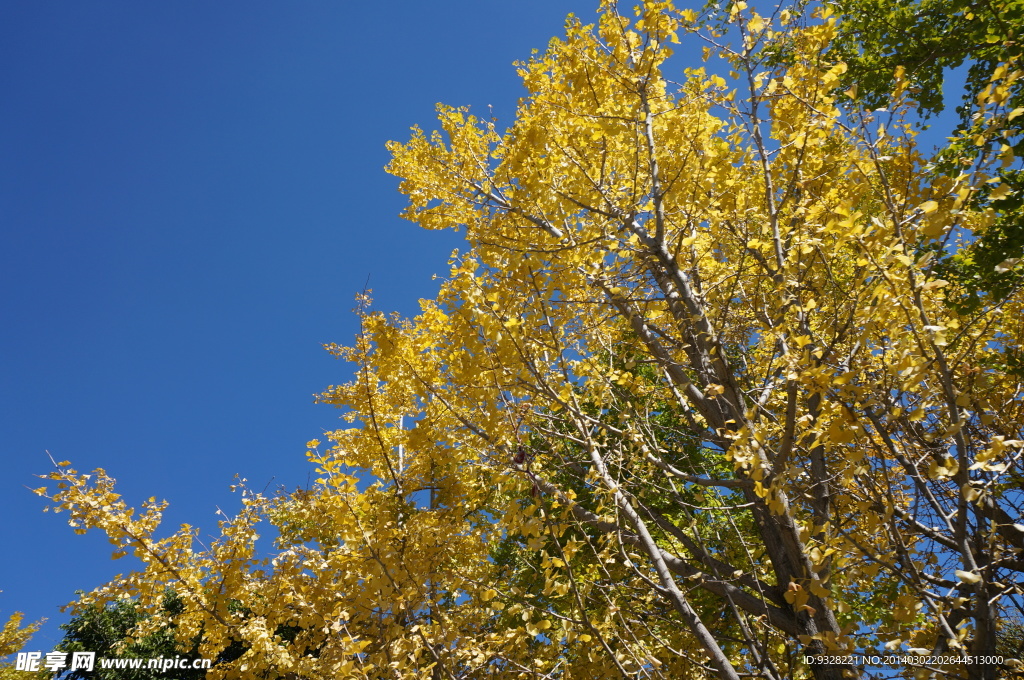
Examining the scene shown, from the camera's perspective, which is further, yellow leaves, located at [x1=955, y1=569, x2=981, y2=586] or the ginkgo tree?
the ginkgo tree

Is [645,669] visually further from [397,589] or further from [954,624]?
[954,624]

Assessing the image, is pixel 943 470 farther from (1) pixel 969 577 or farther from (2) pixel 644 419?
(2) pixel 644 419

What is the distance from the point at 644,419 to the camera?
324 centimetres

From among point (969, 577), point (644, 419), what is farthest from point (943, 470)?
point (644, 419)

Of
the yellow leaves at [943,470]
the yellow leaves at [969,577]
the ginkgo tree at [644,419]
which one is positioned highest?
the ginkgo tree at [644,419]

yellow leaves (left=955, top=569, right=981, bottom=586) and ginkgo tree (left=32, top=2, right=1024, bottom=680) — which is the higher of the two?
ginkgo tree (left=32, top=2, right=1024, bottom=680)

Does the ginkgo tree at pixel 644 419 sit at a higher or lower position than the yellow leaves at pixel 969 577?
higher

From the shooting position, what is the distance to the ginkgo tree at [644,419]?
2316mm

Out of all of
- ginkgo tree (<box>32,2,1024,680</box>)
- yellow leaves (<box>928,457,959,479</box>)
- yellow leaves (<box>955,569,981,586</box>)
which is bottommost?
yellow leaves (<box>955,569,981,586</box>)

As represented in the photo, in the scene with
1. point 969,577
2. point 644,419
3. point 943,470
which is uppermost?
point 644,419

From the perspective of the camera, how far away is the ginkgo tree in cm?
232

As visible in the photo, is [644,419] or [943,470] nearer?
[943,470]

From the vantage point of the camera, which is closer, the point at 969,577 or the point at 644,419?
the point at 969,577

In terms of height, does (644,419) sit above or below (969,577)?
above
